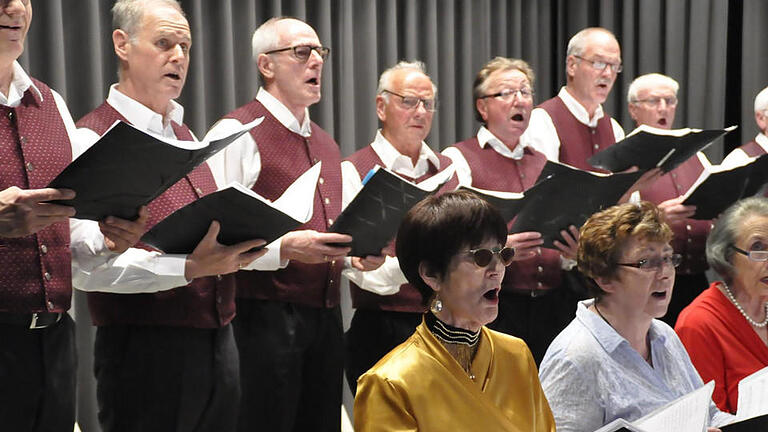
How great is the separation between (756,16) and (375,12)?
2232 millimetres

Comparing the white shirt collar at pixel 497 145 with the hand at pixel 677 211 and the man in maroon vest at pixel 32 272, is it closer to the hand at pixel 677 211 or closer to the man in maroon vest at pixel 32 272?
the hand at pixel 677 211

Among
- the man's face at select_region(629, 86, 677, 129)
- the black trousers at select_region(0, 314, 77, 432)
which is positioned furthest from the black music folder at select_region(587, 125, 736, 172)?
the black trousers at select_region(0, 314, 77, 432)

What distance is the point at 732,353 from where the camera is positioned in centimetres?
286

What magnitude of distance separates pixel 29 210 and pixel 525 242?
5.57 ft

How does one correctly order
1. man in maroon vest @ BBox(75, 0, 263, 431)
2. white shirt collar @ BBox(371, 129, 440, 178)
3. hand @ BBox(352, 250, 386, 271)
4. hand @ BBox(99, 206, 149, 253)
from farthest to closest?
white shirt collar @ BBox(371, 129, 440, 178) < hand @ BBox(352, 250, 386, 271) < man in maroon vest @ BBox(75, 0, 263, 431) < hand @ BBox(99, 206, 149, 253)

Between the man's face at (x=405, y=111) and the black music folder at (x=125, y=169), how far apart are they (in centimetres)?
152

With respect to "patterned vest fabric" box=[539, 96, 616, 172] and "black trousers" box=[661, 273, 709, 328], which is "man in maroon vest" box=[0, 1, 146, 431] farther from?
"black trousers" box=[661, 273, 709, 328]

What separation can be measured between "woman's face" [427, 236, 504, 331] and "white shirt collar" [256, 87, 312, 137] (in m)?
1.36

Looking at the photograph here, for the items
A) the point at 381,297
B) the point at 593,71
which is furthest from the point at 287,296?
the point at 593,71

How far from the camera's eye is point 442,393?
6.24 ft

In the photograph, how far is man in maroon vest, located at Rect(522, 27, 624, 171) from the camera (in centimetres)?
414

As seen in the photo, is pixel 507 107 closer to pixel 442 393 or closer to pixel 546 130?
pixel 546 130

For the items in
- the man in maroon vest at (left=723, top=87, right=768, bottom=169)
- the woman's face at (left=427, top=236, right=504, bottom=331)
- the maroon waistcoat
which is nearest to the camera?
the woman's face at (left=427, top=236, right=504, bottom=331)

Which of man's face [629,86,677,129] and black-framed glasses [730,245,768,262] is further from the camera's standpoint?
man's face [629,86,677,129]
